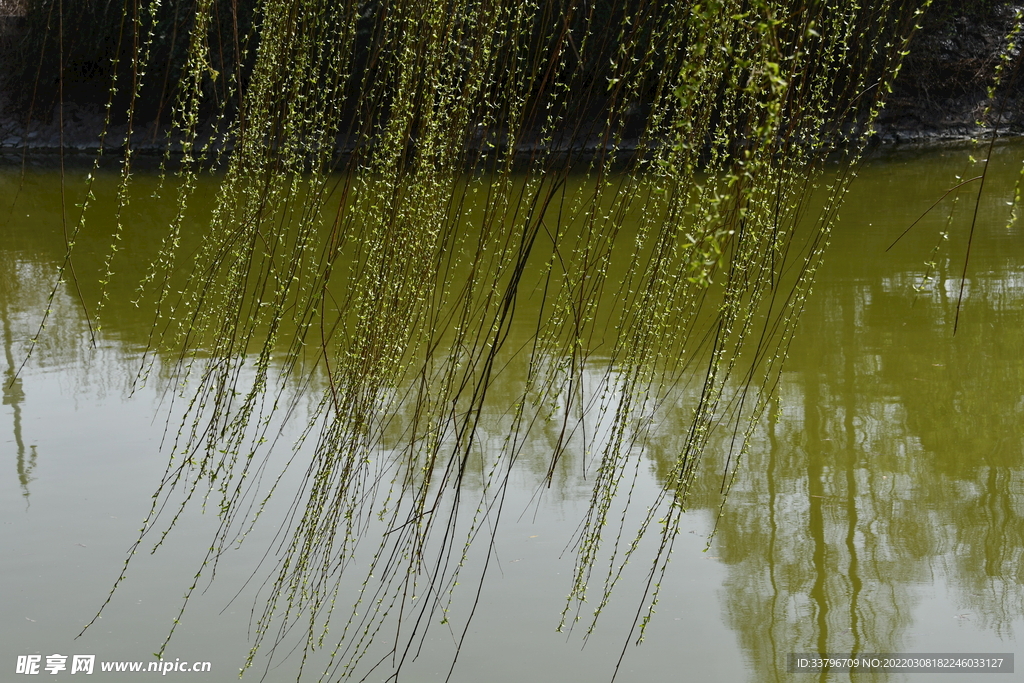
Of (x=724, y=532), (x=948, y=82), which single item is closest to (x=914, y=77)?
(x=948, y=82)

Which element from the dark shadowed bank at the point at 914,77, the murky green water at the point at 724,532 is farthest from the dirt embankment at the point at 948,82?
the murky green water at the point at 724,532

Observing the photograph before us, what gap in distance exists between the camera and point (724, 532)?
2398mm

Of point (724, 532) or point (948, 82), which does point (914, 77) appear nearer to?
point (948, 82)

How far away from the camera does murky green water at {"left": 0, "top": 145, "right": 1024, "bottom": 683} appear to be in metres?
1.97

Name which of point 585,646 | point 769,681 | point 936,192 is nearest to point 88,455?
point 585,646

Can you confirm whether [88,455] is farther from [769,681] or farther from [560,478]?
[769,681]

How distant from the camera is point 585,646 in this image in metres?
1.93

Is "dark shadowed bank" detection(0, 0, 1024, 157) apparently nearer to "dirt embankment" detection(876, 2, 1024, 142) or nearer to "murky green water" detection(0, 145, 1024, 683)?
"dirt embankment" detection(876, 2, 1024, 142)

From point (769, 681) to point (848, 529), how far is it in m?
0.64

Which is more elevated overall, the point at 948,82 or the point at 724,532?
the point at 948,82

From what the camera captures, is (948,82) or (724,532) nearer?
(724,532)

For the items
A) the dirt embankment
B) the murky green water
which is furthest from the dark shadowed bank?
the murky green water

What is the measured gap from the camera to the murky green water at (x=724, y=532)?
1.97m

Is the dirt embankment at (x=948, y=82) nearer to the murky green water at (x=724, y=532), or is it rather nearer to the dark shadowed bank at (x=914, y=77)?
the dark shadowed bank at (x=914, y=77)
